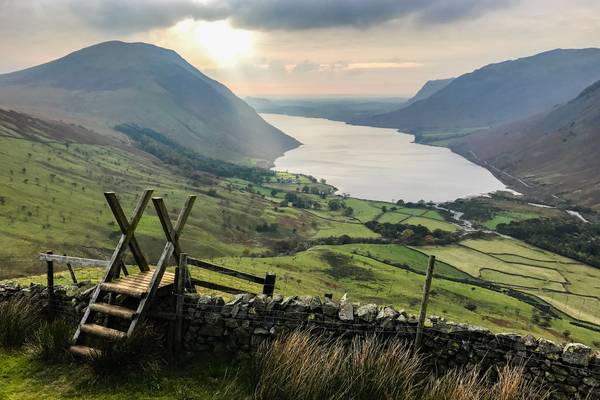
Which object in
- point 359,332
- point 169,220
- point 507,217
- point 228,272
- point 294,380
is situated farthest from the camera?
point 507,217

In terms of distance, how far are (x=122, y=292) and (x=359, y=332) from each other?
16.3ft

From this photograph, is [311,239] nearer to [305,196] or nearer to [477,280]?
[477,280]

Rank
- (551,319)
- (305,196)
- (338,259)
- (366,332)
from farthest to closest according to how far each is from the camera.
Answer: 1. (305,196)
2. (338,259)
3. (551,319)
4. (366,332)

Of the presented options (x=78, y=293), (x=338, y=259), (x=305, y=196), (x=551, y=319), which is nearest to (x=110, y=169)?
(x=305, y=196)

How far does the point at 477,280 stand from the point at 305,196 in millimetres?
75475

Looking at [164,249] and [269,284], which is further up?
[164,249]

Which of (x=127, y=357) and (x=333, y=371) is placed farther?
(x=127, y=357)

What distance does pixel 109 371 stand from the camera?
8203mm

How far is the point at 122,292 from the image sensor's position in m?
9.12

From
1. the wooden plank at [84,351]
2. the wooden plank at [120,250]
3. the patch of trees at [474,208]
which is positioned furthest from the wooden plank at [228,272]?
the patch of trees at [474,208]

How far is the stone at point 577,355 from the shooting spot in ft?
27.9

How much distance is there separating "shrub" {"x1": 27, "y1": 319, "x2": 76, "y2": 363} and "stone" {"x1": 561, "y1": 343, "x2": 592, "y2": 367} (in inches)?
382

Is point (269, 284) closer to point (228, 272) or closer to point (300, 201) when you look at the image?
point (228, 272)

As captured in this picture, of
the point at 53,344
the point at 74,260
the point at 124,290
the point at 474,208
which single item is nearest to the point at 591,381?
the point at 124,290
